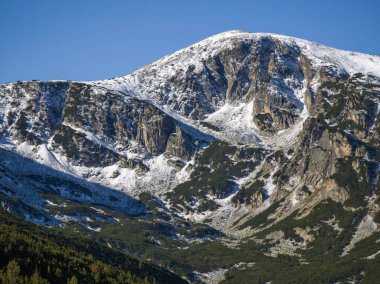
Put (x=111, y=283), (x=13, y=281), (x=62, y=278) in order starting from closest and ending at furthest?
(x=13, y=281), (x=62, y=278), (x=111, y=283)

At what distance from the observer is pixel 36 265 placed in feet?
615

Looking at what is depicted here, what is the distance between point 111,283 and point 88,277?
622cm

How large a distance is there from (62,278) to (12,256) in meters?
15.0

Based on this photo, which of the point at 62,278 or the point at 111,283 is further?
the point at 111,283

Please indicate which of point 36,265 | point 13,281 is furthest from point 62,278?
point 13,281

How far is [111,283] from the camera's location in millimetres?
199000

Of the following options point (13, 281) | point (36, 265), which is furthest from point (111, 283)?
point (13, 281)

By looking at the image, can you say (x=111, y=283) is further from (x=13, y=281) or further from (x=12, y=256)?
(x=13, y=281)

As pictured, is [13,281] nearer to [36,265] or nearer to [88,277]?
[36,265]

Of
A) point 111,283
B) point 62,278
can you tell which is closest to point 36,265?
point 62,278

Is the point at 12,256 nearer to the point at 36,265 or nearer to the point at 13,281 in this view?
the point at 36,265

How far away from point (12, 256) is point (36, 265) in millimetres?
8139

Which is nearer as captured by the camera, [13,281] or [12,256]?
[13,281]

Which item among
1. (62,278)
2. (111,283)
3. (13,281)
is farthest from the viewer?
(111,283)
